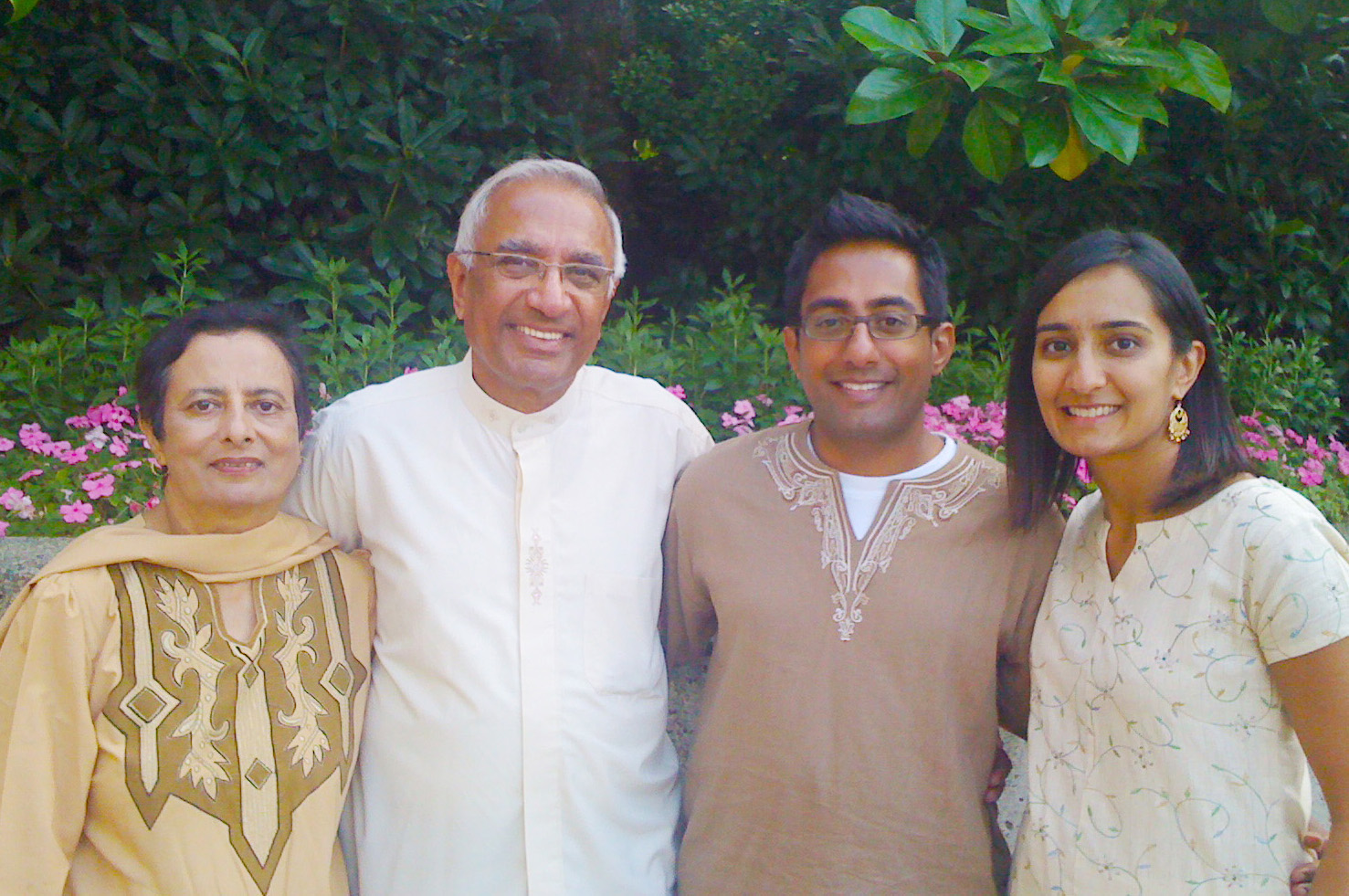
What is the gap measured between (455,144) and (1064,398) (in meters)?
3.13

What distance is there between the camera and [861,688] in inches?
77.5

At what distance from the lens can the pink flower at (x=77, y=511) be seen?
9.84ft

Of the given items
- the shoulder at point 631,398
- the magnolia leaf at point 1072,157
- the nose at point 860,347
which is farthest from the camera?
the magnolia leaf at point 1072,157

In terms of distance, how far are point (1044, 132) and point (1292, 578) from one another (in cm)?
167

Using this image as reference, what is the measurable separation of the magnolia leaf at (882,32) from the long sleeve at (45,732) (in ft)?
Result: 7.19

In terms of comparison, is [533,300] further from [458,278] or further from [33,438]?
[33,438]

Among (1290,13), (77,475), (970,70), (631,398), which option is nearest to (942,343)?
(631,398)

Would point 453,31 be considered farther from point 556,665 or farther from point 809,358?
point 556,665

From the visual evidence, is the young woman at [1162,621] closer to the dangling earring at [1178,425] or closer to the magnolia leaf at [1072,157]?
the dangling earring at [1178,425]

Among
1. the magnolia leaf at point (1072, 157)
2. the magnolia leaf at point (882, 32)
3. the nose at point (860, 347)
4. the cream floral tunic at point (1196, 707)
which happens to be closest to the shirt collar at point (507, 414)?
the nose at point (860, 347)

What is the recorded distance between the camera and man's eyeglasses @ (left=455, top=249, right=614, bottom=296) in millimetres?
2184

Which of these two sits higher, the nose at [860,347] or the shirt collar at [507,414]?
the nose at [860,347]

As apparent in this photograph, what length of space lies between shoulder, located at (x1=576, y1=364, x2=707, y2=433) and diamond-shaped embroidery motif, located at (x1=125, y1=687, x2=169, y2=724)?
3.31 feet

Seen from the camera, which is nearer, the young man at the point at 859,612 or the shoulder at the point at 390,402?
the young man at the point at 859,612
